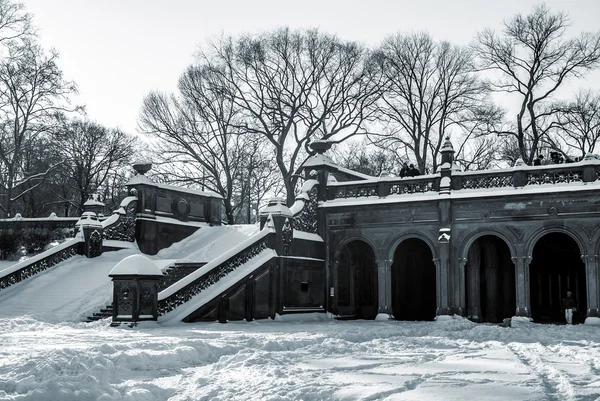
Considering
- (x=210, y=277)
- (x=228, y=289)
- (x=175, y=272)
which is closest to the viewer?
(x=228, y=289)

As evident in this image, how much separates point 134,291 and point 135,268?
0.57 metres

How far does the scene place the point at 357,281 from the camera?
27562 millimetres

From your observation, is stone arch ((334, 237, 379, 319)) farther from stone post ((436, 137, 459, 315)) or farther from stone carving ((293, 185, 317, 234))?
stone post ((436, 137, 459, 315))

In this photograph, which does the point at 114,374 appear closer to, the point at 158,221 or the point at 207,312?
the point at 207,312

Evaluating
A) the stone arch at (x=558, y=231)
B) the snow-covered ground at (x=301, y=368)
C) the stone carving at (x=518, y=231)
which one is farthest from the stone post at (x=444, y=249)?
the snow-covered ground at (x=301, y=368)

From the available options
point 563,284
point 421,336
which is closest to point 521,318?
point 563,284

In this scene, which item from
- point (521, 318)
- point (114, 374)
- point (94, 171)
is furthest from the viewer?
point (94, 171)

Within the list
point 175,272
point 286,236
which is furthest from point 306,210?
point 175,272

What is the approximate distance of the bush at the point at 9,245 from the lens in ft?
91.2

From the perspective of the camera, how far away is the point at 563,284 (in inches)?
1103

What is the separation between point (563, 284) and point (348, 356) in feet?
64.5

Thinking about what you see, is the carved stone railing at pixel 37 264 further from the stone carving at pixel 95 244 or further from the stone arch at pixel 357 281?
the stone arch at pixel 357 281

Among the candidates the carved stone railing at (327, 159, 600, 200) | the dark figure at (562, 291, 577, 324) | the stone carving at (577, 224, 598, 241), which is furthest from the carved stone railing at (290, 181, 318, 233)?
the stone carving at (577, 224, 598, 241)

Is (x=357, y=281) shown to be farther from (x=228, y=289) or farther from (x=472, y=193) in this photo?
(x=228, y=289)
